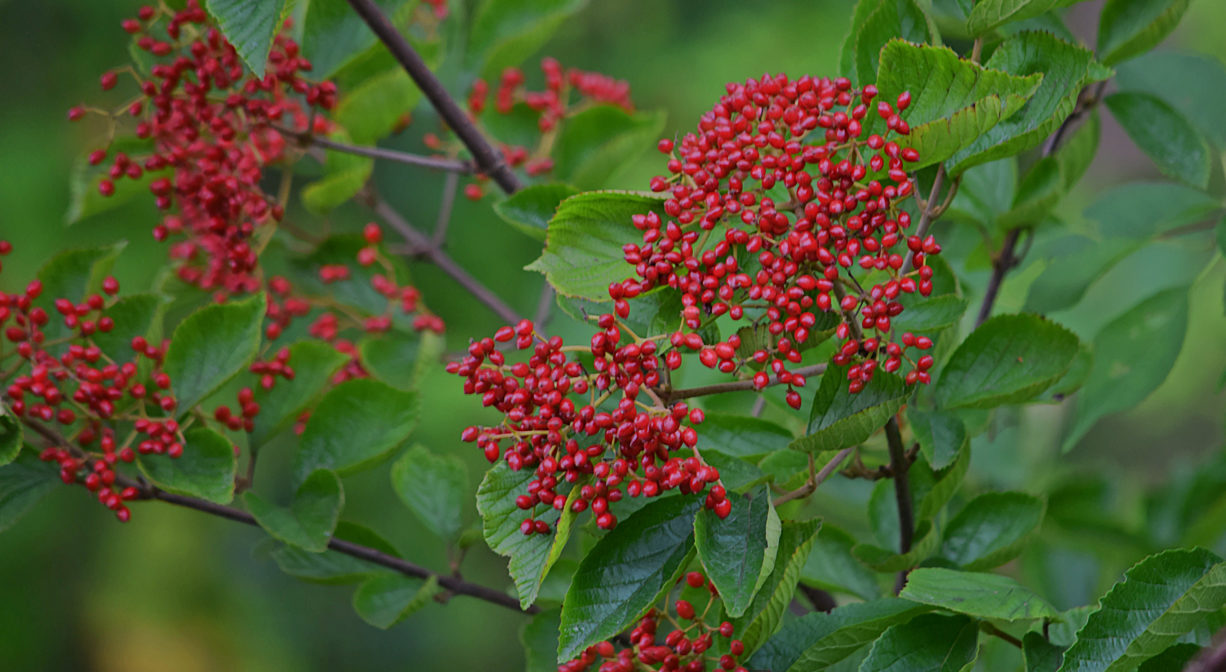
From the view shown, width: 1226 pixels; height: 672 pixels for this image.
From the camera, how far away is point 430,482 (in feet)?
3.09

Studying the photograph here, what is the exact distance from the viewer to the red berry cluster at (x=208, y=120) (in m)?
0.82

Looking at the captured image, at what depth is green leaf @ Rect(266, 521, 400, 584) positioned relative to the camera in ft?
2.66

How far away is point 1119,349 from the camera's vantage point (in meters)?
0.89

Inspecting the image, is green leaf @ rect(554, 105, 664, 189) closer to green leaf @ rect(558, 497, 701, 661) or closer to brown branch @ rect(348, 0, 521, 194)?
brown branch @ rect(348, 0, 521, 194)

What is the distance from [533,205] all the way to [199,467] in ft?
0.99

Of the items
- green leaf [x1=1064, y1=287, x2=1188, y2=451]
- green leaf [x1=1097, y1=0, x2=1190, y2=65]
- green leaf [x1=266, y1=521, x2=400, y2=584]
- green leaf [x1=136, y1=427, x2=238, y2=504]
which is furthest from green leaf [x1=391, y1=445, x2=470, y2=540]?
green leaf [x1=1097, y1=0, x2=1190, y2=65]

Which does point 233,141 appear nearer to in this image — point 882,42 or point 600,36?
point 882,42

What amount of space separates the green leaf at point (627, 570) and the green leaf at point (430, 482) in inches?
14.7

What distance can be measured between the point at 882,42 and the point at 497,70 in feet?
1.78

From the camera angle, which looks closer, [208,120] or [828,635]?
[828,635]

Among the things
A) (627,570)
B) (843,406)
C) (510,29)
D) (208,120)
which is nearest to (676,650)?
(627,570)

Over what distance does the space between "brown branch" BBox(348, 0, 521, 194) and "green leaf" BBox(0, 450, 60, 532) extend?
15.2 inches

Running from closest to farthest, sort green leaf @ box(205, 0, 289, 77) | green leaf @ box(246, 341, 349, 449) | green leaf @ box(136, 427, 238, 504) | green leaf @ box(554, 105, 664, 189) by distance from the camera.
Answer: green leaf @ box(205, 0, 289, 77)
green leaf @ box(136, 427, 238, 504)
green leaf @ box(246, 341, 349, 449)
green leaf @ box(554, 105, 664, 189)

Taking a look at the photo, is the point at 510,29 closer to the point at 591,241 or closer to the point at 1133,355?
the point at 591,241
